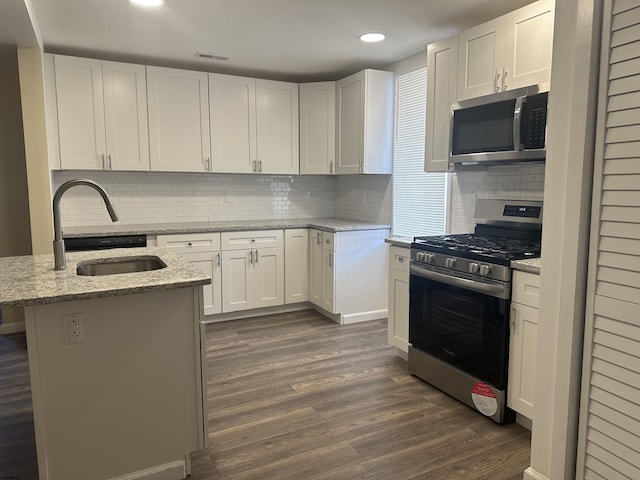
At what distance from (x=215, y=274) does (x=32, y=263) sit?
1.92 m

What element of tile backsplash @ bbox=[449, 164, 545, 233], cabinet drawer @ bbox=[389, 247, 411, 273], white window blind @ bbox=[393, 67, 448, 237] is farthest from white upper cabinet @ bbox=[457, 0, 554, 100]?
cabinet drawer @ bbox=[389, 247, 411, 273]

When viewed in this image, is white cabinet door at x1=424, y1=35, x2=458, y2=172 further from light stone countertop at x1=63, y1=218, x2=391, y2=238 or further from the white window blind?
light stone countertop at x1=63, y1=218, x2=391, y2=238

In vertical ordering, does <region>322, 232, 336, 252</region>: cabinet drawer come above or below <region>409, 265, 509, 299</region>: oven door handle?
above

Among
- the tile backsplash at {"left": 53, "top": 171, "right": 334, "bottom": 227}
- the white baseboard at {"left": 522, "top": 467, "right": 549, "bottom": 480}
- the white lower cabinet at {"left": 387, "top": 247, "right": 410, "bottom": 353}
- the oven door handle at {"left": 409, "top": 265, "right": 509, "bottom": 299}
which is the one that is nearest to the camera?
the white baseboard at {"left": 522, "top": 467, "right": 549, "bottom": 480}

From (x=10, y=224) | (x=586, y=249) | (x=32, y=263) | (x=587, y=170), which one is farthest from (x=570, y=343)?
(x=10, y=224)

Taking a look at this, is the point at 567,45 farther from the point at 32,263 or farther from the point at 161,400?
the point at 32,263

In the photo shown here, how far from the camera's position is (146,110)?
4.01 m

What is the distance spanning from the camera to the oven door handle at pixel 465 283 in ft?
7.70

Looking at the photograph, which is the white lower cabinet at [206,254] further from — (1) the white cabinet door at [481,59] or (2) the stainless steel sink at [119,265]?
(1) the white cabinet door at [481,59]

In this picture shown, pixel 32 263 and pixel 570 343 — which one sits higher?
pixel 32 263

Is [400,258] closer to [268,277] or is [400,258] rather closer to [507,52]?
[507,52]

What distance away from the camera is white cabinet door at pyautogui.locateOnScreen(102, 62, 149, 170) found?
387cm

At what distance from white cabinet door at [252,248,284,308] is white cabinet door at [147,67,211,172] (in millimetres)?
1038

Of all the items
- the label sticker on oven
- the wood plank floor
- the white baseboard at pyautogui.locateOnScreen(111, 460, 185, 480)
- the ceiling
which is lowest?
the wood plank floor
